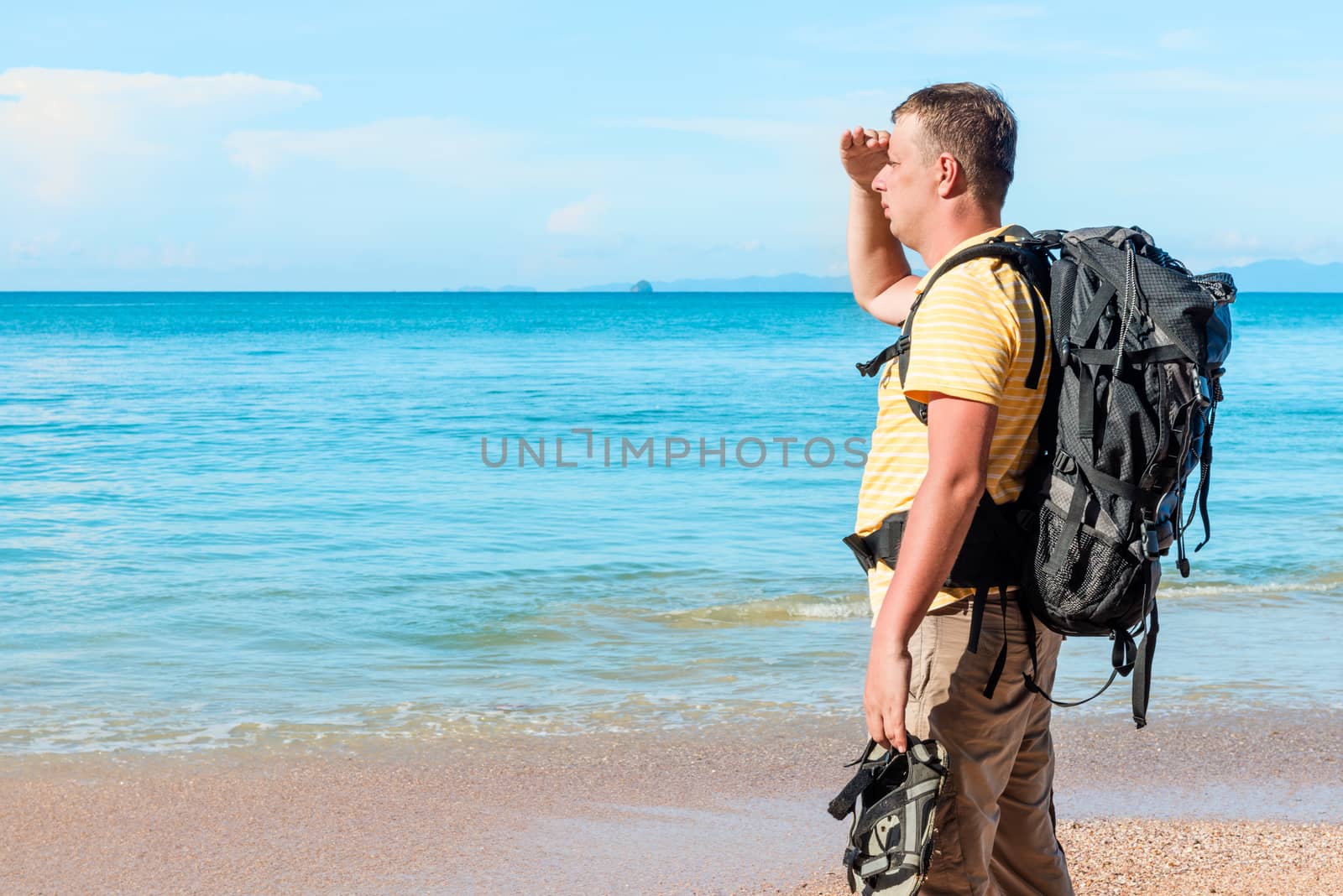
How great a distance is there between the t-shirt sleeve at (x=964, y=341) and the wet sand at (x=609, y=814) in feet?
7.30

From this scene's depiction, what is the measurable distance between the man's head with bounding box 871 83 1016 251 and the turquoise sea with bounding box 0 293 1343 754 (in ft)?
12.3

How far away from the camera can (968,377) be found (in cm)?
198

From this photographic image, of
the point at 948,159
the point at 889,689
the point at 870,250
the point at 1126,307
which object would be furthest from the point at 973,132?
the point at 889,689

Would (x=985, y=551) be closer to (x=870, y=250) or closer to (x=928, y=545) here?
(x=928, y=545)

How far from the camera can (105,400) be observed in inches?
979

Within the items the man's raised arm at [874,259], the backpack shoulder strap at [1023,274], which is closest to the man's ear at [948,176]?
→ the backpack shoulder strap at [1023,274]

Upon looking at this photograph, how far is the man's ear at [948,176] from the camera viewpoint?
2207 mm

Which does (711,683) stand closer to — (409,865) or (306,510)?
(409,865)

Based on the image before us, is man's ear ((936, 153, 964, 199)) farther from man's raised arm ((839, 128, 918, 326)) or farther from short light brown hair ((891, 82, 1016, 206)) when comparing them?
man's raised arm ((839, 128, 918, 326))

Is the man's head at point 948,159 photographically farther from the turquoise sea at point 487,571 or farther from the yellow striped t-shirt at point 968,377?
the turquoise sea at point 487,571

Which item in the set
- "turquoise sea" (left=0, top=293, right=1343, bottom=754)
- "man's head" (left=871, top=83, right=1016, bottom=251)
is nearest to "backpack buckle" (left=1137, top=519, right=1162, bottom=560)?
"man's head" (left=871, top=83, right=1016, bottom=251)

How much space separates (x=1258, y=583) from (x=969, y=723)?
773 centimetres

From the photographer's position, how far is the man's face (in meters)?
2.24

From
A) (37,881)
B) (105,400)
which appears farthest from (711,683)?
(105,400)
